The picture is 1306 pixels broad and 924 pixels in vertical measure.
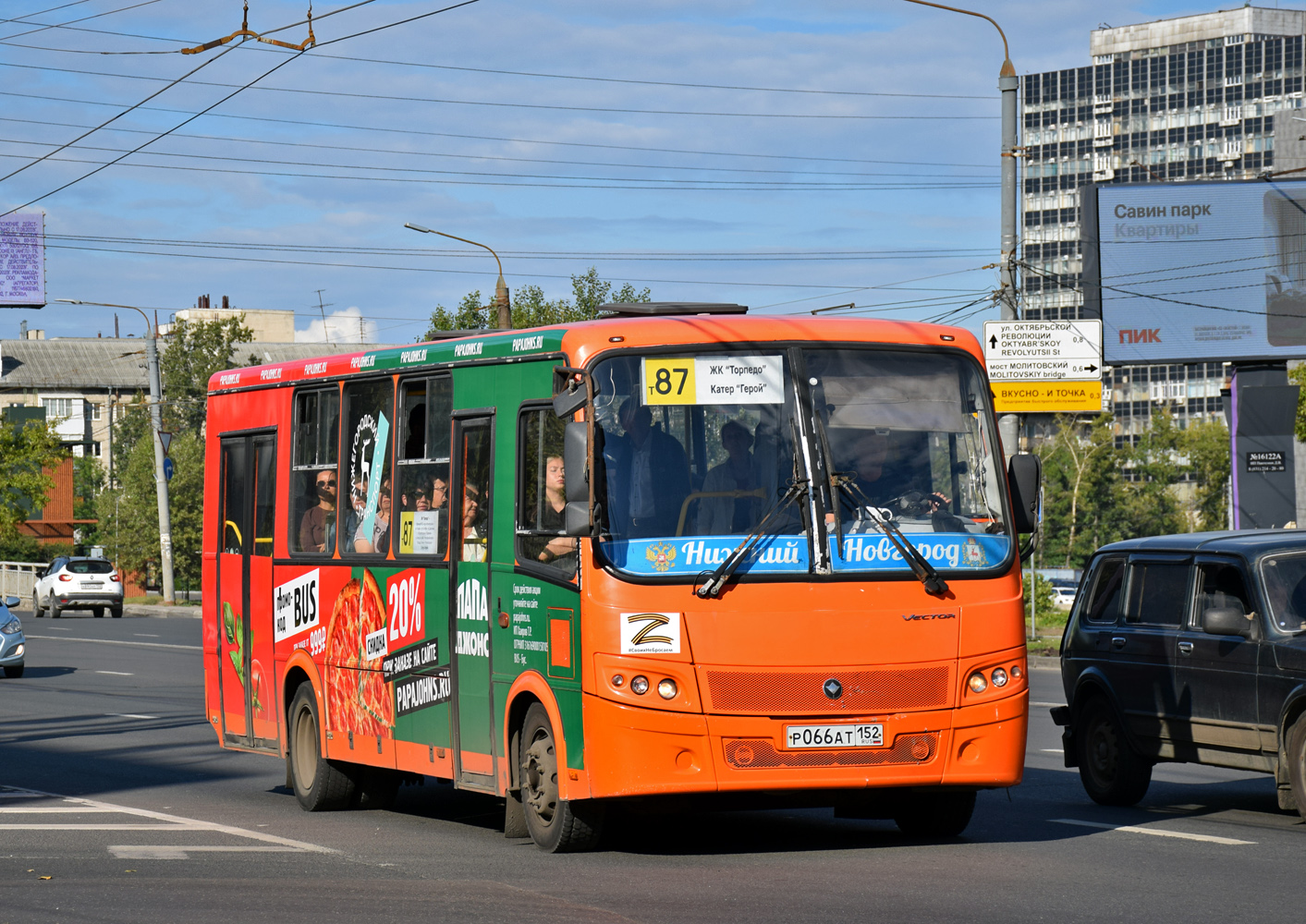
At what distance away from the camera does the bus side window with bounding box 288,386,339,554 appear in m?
12.9

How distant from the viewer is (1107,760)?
12.8 m

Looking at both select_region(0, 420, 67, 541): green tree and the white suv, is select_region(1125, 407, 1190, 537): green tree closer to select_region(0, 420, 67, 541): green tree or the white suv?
select_region(0, 420, 67, 541): green tree

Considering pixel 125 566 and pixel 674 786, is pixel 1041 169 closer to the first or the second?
pixel 125 566

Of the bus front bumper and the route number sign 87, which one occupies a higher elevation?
the route number sign 87

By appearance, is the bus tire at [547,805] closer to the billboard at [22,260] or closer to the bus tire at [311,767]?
the bus tire at [311,767]

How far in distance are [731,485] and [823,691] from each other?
1120 mm

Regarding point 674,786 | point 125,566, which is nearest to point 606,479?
point 674,786

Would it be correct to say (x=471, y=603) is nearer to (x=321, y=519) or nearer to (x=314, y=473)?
(x=321, y=519)

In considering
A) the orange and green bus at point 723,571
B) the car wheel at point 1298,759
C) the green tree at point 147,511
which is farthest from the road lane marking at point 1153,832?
the green tree at point 147,511

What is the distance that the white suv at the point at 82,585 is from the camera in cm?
5319

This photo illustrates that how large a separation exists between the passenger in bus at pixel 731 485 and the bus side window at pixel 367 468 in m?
2.96

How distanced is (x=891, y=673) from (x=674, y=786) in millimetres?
1221

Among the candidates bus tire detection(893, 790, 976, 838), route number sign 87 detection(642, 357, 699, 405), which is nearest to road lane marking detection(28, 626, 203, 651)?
bus tire detection(893, 790, 976, 838)

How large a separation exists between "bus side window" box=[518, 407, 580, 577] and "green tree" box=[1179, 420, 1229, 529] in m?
107
